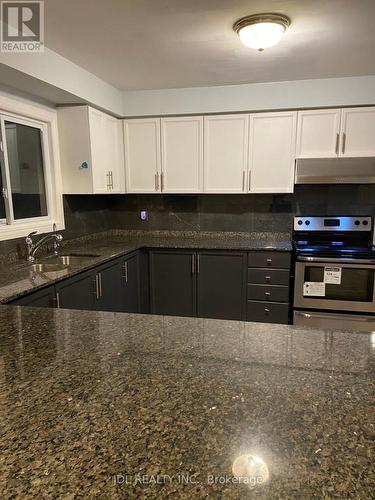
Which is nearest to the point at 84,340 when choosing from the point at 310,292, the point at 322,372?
the point at 322,372

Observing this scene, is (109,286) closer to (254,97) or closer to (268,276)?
(268,276)

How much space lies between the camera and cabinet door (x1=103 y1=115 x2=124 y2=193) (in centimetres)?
332

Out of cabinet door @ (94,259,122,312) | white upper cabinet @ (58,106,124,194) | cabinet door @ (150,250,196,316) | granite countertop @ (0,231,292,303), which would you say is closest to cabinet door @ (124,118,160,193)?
white upper cabinet @ (58,106,124,194)

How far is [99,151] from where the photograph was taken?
3.16 m

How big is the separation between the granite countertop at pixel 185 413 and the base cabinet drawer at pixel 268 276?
6.59 feet

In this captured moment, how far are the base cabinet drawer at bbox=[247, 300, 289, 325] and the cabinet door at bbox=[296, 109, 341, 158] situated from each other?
143cm

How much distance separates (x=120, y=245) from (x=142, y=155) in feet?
3.19

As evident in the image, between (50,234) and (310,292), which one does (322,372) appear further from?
(50,234)

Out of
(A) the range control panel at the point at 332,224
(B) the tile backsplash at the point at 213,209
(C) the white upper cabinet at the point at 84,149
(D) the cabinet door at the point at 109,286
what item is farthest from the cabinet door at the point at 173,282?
(A) the range control panel at the point at 332,224

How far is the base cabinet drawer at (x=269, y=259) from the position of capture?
10.3 feet

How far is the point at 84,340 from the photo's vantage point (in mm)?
1122

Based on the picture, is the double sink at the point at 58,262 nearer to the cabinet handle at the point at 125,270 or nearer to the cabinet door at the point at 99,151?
the cabinet handle at the point at 125,270

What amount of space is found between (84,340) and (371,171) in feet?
9.66

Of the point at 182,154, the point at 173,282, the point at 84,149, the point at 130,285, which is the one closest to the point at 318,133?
the point at 182,154
